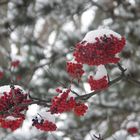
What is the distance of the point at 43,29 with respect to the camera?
14.9 meters

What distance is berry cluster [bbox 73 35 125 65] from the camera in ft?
11.8

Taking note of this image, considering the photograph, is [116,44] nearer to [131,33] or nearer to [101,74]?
[101,74]

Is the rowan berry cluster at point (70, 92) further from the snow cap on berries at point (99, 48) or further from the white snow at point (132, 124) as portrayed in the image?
the white snow at point (132, 124)

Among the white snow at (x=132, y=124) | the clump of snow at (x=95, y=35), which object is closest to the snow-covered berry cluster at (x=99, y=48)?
the clump of snow at (x=95, y=35)

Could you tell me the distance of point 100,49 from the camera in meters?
3.59

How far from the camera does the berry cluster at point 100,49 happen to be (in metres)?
3.59

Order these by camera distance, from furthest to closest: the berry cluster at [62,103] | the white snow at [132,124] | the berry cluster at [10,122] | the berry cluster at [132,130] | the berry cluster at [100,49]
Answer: the white snow at [132,124] < the berry cluster at [132,130] < the berry cluster at [10,122] < the berry cluster at [62,103] < the berry cluster at [100,49]

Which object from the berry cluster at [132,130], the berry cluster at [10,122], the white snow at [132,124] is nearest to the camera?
the berry cluster at [10,122]

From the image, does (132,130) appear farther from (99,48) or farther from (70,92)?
(99,48)

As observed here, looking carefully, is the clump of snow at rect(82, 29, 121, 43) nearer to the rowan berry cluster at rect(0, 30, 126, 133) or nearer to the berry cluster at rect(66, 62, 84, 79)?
the rowan berry cluster at rect(0, 30, 126, 133)

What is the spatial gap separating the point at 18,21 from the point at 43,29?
592 cm

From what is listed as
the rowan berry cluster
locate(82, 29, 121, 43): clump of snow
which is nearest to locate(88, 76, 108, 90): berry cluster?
the rowan berry cluster

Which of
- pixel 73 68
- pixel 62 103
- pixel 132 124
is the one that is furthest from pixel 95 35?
pixel 132 124

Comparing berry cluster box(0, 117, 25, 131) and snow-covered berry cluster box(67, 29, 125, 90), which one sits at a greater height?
snow-covered berry cluster box(67, 29, 125, 90)
